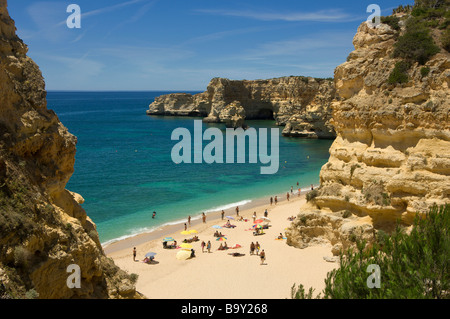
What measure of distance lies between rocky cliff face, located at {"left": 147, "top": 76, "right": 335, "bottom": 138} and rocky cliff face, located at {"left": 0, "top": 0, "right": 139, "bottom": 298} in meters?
62.8

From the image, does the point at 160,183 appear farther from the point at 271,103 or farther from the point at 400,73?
the point at 271,103

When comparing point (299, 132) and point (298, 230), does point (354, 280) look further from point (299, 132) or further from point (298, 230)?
point (299, 132)

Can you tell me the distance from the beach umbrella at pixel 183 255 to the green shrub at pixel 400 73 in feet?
44.2

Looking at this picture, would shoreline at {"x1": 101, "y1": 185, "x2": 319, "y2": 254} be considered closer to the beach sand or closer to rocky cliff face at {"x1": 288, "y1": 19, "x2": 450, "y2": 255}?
the beach sand

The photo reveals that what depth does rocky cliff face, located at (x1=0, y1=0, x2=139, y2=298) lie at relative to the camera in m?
6.24

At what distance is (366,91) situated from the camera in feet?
55.6

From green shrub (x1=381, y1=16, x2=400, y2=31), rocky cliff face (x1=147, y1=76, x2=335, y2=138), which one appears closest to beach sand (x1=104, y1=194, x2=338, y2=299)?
green shrub (x1=381, y1=16, x2=400, y2=31)

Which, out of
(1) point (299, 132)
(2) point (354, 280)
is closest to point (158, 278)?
(2) point (354, 280)

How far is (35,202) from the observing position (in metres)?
7.19

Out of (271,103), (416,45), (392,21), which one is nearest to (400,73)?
(416,45)

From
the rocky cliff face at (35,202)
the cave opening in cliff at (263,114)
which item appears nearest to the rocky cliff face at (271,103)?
the cave opening in cliff at (263,114)

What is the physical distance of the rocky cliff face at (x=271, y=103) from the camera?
70250 millimetres

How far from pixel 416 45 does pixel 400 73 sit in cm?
146
